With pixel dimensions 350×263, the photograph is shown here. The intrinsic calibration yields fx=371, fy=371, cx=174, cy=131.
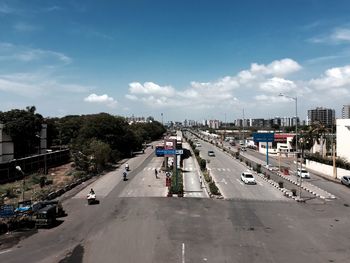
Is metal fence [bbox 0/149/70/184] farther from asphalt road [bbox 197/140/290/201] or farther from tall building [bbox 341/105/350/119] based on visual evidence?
tall building [bbox 341/105/350/119]

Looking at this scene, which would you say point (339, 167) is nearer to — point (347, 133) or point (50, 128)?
point (347, 133)

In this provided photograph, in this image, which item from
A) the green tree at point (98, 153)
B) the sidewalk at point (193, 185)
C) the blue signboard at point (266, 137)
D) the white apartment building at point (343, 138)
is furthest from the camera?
the blue signboard at point (266, 137)

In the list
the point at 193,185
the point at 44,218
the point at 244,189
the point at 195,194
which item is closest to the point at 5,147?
the point at 193,185

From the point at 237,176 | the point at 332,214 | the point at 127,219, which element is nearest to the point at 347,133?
the point at 237,176

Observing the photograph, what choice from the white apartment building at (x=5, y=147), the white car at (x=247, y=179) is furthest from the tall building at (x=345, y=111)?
the white apartment building at (x=5, y=147)

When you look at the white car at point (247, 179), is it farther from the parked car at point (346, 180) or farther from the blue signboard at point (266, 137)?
the blue signboard at point (266, 137)

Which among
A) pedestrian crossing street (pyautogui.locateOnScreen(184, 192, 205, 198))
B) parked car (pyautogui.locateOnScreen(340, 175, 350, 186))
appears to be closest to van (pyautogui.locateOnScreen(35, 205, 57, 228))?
pedestrian crossing street (pyautogui.locateOnScreen(184, 192, 205, 198))
